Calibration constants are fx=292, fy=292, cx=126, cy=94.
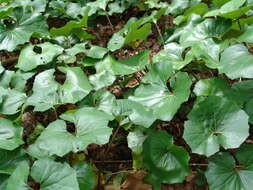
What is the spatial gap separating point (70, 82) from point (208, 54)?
901mm

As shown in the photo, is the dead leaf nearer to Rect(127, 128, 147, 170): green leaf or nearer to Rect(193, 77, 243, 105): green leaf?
Rect(127, 128, 147, 170): green leaf

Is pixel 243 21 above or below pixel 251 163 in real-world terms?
above

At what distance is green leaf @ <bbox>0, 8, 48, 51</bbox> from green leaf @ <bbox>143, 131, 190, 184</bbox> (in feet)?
4.56

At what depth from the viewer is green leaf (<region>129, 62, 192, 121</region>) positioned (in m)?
1.55

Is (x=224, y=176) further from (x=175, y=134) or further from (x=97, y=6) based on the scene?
(x=97, y=6)

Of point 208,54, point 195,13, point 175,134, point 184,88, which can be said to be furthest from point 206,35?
point 175,134

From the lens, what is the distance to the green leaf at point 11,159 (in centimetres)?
151

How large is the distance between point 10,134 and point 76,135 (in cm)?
42

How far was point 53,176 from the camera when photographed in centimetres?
130

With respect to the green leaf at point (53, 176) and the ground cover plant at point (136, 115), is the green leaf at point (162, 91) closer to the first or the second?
the ground cover plant at point (136, 115)

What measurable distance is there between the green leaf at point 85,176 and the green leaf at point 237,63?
87 cm

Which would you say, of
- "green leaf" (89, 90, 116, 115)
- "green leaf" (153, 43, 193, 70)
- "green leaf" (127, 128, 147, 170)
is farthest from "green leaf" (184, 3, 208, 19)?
"green leaf" (127, 128, 147, 170)

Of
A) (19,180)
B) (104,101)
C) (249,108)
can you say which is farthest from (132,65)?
(19,180)

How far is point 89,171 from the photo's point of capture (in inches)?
60.1
